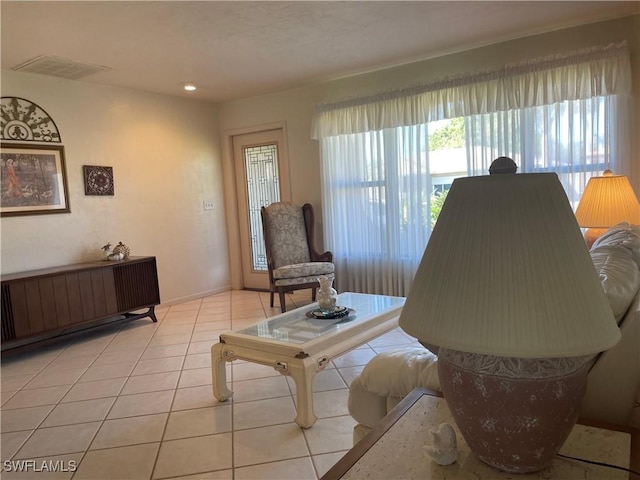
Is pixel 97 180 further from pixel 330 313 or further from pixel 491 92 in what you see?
pixel 491 92

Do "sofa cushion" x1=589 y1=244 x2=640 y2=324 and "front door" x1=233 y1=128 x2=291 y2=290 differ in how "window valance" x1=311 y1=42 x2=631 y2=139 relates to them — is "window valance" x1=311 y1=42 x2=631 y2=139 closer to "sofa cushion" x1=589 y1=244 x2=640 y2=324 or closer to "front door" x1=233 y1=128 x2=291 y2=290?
"front door" x1=233 y1=128 x2=291 y2=290

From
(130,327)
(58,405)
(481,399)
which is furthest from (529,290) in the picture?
(130,327)

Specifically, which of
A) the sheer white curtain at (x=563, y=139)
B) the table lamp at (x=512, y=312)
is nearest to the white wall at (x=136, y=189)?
the sheer white curtain at (x=563, y=139)

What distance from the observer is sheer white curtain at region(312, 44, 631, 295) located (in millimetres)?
3441

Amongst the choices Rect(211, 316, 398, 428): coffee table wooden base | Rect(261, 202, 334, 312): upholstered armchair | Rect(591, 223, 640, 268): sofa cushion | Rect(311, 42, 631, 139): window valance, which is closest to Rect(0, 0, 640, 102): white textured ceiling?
Rect(311, 42, 631, 139): window valance

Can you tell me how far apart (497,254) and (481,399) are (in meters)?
0.30

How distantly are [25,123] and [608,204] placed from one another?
4.68 metres

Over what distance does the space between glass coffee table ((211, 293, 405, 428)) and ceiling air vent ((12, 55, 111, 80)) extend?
2857 millimetres

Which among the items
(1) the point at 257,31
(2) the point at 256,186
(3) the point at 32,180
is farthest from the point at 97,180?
(1) the point at 257,31

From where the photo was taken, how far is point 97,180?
443cm

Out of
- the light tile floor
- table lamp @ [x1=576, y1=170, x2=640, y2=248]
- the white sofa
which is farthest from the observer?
table lamp @ [x1=576, y1=170, x2=640, y2=248]

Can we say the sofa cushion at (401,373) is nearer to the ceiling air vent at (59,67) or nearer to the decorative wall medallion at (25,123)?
the ceiling air vent at (59,67)

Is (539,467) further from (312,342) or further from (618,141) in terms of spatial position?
(618,141)

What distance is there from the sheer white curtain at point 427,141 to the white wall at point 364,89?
12 cm
